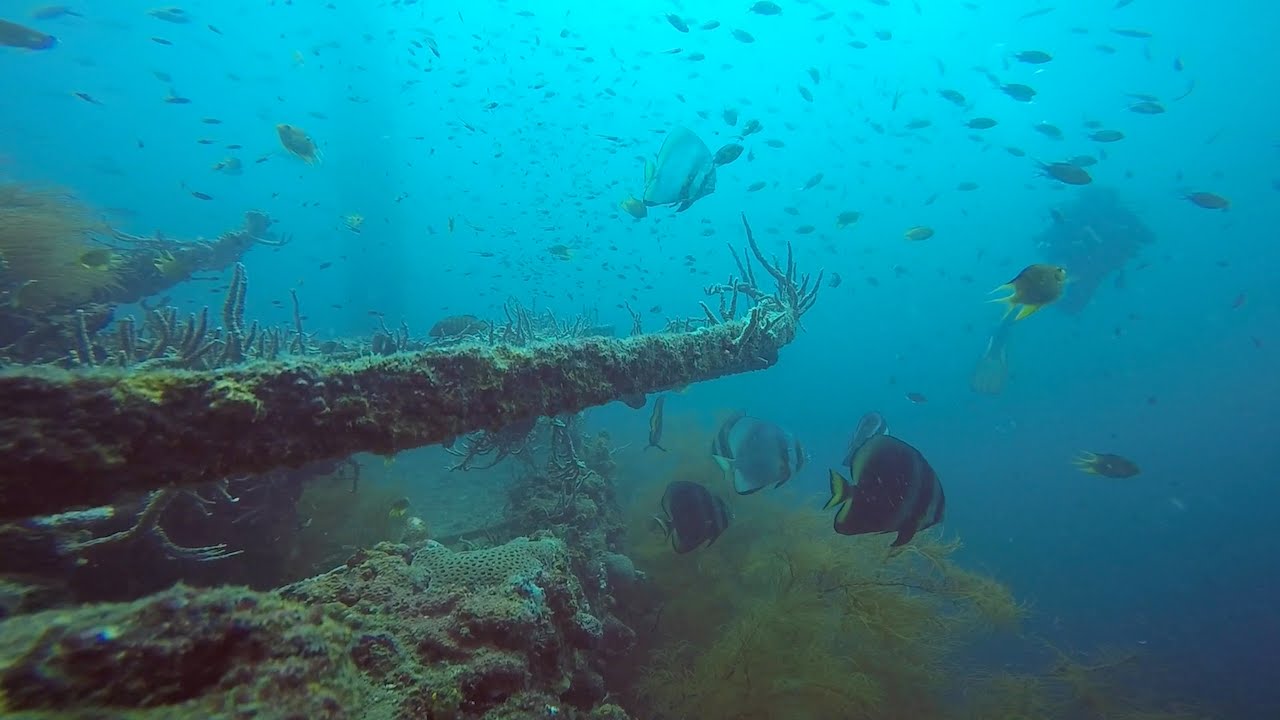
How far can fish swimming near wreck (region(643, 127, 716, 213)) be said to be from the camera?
588 cm

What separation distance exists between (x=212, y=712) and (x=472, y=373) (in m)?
1.78

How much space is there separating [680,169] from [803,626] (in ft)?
18.4

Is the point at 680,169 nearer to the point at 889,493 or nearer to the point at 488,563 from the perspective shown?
the point at 889,493

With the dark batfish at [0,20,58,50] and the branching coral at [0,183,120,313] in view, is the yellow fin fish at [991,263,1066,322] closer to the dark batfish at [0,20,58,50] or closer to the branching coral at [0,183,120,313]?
the branching coral at [0,183,120,313]

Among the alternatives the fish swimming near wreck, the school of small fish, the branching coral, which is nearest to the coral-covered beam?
the fish swimming near wreck

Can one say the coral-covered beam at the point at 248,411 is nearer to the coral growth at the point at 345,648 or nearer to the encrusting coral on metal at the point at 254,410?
the encrusting coral on metal at the point at 254,410

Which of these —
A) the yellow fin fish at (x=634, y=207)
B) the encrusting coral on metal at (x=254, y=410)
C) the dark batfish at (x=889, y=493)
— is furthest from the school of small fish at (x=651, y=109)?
the encrusting coral on metal at (x=254, y=410)

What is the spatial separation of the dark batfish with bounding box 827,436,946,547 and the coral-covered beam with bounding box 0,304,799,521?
6.99ft

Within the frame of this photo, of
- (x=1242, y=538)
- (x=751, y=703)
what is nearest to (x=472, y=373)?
(x=751, y=703)

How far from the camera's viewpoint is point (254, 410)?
2094mm

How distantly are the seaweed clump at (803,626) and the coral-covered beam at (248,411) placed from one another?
3856 millimetres

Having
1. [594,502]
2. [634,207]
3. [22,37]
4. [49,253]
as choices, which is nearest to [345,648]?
[594,502]

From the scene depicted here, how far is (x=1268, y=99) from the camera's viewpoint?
181 ft

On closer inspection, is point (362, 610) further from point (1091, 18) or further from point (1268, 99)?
point (1268, 99)
